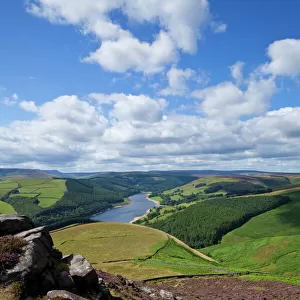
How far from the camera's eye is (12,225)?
92.9 ft

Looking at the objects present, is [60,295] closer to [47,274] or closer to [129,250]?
[47,274]

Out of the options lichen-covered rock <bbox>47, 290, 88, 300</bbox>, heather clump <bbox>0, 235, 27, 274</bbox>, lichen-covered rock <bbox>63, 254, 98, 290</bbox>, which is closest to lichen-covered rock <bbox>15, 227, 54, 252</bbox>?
heather clump <bbox>0, 235, 27, 274</bbox>

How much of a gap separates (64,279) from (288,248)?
118m

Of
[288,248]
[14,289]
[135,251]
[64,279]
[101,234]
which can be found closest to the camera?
[14,289]

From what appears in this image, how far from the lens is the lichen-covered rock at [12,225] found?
27723 millimetres

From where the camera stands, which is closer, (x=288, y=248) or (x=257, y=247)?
(x=288, y=248)

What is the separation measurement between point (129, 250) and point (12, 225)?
247 feet

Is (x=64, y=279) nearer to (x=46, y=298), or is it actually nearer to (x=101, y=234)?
(x=46, y=298)

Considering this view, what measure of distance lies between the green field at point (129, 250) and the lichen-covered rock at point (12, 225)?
1295 inches

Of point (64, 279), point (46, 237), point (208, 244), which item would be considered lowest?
point (208, 244)

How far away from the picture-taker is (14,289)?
19.7 metres

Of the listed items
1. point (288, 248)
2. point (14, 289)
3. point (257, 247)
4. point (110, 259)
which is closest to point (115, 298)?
point (14, 289)

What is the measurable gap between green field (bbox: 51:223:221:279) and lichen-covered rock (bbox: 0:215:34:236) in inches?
1295

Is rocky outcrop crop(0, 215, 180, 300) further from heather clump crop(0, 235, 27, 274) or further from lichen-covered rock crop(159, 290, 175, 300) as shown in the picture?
lichen-covered rock crop(159, 290, 175, 300)
